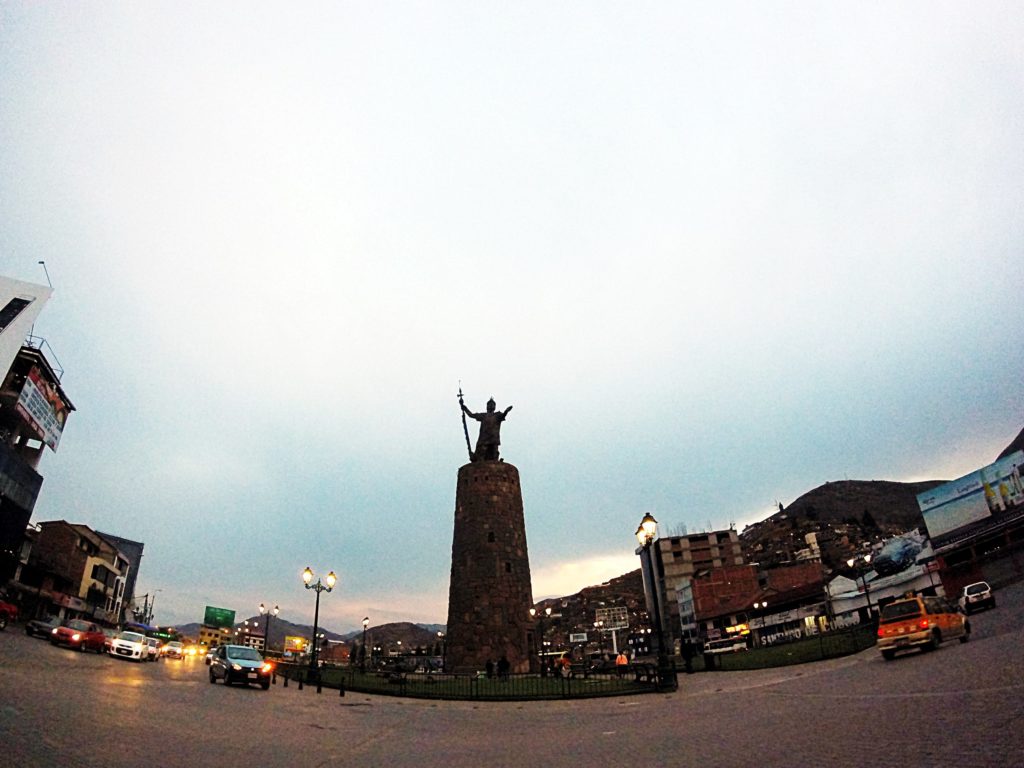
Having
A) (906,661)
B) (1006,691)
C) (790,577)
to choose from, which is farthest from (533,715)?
(790,577)

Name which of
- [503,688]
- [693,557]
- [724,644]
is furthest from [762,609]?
[503,688]

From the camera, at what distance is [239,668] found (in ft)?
63.5

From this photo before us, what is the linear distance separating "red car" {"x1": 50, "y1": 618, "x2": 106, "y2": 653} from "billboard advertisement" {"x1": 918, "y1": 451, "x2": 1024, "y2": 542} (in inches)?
2378

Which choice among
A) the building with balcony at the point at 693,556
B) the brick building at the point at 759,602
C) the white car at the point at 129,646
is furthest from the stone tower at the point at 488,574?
the building with balcony at the point at 693,556

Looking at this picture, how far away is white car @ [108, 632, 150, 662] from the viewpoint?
27.0 m

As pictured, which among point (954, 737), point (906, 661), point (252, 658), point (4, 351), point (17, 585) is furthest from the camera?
point (17, 585)

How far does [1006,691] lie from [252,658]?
20818mm

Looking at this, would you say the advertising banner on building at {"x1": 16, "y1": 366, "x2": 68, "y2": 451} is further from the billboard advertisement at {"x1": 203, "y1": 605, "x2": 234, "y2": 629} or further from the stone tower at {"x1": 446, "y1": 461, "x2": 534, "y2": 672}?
the billboard advertisement at {"x1": 203, "y1": 605, "x2": 234, "y2": 629}

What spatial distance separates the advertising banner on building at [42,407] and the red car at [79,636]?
31.1 metres

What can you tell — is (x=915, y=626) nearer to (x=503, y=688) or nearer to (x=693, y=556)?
(x=503, y=688)

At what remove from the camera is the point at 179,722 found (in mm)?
8914

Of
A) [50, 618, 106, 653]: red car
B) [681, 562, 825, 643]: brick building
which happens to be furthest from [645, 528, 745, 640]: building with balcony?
[50, 618, 106, 653]: red car

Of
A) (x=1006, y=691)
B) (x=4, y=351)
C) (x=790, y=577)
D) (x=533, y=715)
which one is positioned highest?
(x=4, y=351)

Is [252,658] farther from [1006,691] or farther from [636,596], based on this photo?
[636,596]
